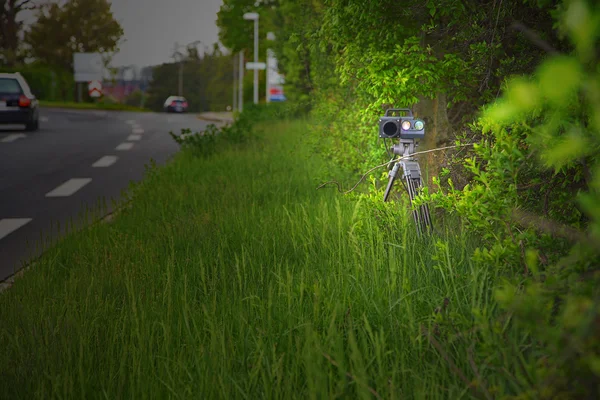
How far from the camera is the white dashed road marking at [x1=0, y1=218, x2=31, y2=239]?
7.70m

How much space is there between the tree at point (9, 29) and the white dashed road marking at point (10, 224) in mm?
69932

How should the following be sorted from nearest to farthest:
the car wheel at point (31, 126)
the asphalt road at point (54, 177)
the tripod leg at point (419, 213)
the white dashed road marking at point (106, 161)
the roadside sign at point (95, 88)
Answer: the tripod leg at point (419, 213), the asphalt road at point (54, 177), the white dashed road marking at point (106, 161), the car wheel at point (31, 126), the roadside sign at point (95, 88)

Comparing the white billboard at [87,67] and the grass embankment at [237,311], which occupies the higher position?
the grass embankment at [237,311]

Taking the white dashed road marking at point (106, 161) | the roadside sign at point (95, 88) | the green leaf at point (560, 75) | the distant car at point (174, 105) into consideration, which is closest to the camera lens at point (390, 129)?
the green leaf at point (560, 75)

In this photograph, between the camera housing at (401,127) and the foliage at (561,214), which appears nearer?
the foliage at (561,214)

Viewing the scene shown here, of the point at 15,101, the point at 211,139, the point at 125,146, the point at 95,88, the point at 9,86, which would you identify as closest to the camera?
the point at 211,139

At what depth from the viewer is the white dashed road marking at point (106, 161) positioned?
14.7 metres

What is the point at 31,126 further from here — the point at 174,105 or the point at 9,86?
the point at 174,105

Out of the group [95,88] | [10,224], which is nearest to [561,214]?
[10,224]

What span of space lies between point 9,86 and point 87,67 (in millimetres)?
58536

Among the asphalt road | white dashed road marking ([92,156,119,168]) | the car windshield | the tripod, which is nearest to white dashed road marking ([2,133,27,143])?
the asphalt road

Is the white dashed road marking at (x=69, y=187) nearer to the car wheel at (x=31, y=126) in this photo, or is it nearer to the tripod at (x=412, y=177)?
the tripod at (x=412, y=177)

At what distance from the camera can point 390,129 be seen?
16.4 feet

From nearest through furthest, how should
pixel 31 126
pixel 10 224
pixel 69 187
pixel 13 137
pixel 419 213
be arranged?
A: pixel 419 213
pixel 10 224
pixel 69 187
pixel 13 137
pixel 31 126
